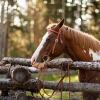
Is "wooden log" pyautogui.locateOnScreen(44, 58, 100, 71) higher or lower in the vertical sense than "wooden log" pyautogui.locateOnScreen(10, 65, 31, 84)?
higher

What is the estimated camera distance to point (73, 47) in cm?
762

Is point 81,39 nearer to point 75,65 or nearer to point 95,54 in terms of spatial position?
point 95,54

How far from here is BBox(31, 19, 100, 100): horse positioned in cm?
752

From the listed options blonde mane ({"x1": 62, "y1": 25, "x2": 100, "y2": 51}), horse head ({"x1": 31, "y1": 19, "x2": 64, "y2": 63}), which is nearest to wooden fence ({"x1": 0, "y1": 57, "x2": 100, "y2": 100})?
horse head ({"x1": 31, "y1": 19, "x2": 64, "y2": 63})

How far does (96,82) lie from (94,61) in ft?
1.20

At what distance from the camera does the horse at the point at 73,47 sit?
7523mm

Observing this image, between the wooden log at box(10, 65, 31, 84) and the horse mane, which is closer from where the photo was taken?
the horse mane

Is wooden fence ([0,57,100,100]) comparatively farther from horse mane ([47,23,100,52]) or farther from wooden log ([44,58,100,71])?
horse mane ([47,23,100,52])

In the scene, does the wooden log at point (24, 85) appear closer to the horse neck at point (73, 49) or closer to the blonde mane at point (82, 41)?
the horse neck at point (73, 49)

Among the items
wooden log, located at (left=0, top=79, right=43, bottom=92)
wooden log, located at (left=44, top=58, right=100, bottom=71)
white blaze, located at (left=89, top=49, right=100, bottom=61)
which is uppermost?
white blaze, located at (left=89, top=49, right=100, bottom=61)

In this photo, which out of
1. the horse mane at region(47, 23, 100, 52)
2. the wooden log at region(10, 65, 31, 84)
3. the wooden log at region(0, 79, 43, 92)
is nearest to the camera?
the horse mane at region(47, 23, 100, 52)

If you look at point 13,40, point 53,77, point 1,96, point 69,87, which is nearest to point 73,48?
Result: point 69,87

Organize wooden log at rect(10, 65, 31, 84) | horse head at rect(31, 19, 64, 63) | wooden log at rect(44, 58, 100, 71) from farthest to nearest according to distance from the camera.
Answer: wooden log at rect(10, 65, 31, 84), horse head at rect(31, 19, 64, 63), wooden log at rect(44, 58, 100, 71)

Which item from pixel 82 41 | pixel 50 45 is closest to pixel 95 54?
pixel 82 41
